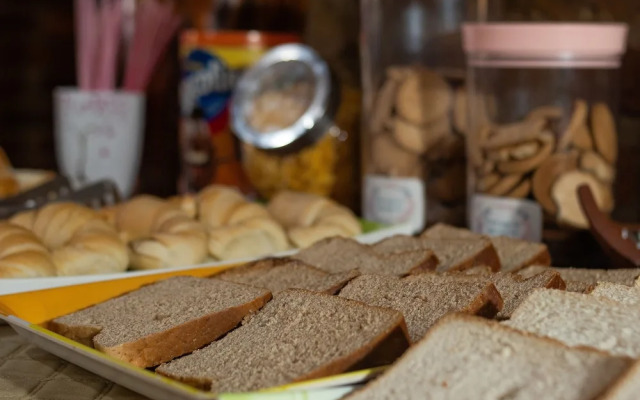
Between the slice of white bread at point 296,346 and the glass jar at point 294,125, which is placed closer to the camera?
the slice of white bread at point 296,346

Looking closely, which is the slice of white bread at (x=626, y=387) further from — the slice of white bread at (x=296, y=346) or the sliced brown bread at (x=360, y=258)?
the sliced brown bread at (x=360, y=258)

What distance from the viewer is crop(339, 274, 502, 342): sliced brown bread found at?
88 centimetres

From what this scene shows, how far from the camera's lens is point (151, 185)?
2535 mm

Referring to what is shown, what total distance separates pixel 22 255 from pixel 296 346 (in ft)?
1.77

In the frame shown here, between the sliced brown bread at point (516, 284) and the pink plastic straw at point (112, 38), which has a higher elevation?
the pink plastic straw at point (112, 38)

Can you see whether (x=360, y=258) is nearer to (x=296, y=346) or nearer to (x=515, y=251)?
(x=515, y=251)

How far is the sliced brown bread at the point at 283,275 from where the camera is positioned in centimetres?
108

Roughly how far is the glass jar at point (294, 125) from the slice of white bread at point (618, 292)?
96 cm

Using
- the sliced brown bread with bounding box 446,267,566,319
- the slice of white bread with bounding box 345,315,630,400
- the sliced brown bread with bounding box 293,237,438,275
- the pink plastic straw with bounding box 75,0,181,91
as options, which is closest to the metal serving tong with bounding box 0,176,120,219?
the pink plastic straw with bounding box 75,0,181,91

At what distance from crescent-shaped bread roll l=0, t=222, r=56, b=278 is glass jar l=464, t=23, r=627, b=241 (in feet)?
2.32

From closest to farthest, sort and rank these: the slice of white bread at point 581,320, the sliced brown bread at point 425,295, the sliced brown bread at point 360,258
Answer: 1. the slice of white bread at point 581,320
2. the sliced brown bread at point 425,295
3. the sliced brown bread at point 360,258

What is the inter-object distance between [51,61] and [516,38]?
1906 millimetres

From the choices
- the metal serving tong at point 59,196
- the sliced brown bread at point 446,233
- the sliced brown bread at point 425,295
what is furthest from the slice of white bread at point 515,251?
the metal serving tong at point 59,196

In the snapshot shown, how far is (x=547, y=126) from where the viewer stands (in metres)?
1.40
